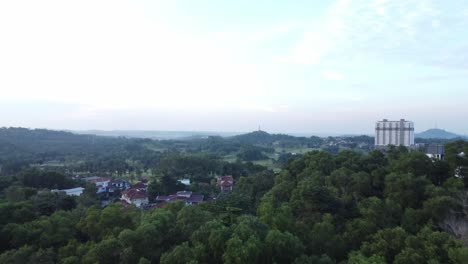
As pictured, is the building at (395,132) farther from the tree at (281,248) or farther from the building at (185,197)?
the tree at (281,248)

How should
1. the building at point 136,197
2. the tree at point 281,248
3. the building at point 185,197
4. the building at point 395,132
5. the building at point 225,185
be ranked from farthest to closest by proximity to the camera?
1. the building at point 395,132
2. the building at point 225,185
3. the building at point 136,197
4. the building at point 185,197
5. the tree at point 281,248

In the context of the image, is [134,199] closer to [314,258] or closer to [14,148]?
[314,258]

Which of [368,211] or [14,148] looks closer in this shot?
[368,211]

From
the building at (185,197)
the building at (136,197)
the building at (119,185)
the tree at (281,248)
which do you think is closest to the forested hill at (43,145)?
the building at (119,185)

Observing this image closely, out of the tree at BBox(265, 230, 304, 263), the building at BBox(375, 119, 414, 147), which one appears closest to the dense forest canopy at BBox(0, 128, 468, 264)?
the tree at BBox(265, 230, 304, 263)

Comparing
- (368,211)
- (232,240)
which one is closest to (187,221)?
(232,240)

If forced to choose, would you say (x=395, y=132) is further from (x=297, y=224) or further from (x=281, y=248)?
(x=281, y=248)

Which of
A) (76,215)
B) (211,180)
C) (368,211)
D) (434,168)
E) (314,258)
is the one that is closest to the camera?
(314,258)

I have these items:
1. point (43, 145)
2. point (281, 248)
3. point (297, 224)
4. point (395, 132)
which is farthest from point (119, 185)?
point (43, 145)
